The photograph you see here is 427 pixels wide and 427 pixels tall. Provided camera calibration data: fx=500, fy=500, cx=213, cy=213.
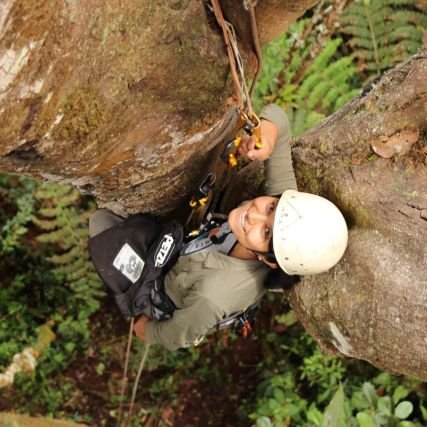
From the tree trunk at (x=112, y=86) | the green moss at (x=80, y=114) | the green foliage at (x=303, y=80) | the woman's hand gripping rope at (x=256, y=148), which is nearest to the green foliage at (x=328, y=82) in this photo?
the green foliage at (x=303, y=80)

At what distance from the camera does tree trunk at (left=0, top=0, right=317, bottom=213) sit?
67.3 inches

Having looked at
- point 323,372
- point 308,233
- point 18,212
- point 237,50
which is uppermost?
point 237,50

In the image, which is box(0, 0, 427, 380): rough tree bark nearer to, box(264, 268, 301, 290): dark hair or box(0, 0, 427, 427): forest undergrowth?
box(264, 268, 301, 290): dark hair

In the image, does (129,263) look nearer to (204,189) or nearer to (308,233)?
(204,189)

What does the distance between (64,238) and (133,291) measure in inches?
95.2

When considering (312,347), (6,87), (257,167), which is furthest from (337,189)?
(312,347)

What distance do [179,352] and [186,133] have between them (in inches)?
157

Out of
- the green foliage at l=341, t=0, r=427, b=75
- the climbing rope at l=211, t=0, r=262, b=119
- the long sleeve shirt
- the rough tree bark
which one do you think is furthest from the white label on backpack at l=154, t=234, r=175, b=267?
the green foliage at l=341, t=0, r=427, b=75

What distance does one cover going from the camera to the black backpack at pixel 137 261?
354cm

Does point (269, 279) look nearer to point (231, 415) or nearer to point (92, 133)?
point (92, 133)

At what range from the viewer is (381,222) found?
2.91 meters

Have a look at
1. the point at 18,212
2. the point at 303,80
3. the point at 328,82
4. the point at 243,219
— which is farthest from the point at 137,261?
the point at 303,80

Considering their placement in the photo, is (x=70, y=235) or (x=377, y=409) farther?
(x=70, y=235)

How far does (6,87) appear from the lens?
1704mm
